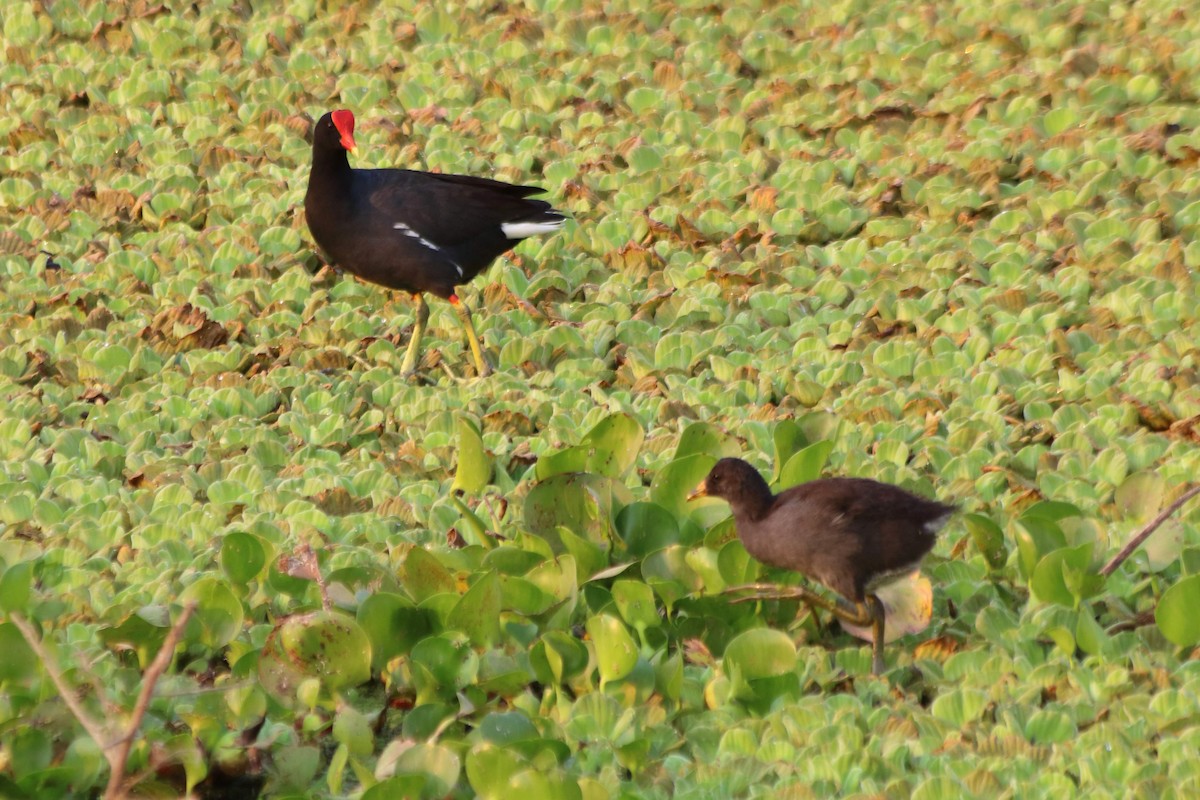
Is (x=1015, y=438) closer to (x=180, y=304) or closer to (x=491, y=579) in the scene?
(x=491, y=579)

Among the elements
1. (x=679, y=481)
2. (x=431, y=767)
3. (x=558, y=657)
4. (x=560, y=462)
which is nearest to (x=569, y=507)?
(x=560, y=462)

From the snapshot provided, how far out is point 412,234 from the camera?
6.15 metres

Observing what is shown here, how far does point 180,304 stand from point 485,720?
9.97 ft

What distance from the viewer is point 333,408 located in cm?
572

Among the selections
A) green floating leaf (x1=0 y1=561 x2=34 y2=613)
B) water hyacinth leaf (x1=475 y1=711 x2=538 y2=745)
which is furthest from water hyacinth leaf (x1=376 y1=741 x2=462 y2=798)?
green floating leaf (x1=0 y1=561 x2=34 y2=613)

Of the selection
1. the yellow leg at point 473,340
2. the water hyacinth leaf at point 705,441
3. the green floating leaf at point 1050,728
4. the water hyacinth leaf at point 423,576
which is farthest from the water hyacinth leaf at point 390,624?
the yellow leg at point 473,340

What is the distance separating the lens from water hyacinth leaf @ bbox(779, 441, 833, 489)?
487cm

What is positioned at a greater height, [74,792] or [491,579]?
[491,579]

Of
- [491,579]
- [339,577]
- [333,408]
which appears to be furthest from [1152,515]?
[333,408]

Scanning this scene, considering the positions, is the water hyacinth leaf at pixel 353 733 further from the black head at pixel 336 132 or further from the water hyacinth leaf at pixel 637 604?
the black head at pixel 336 132

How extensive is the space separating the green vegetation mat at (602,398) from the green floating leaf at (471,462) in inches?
0.6

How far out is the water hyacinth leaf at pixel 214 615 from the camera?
4184 mm

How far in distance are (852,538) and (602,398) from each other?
174 cm

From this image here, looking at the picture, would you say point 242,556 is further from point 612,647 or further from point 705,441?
point 705,441
